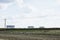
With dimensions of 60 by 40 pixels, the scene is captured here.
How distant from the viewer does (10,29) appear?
201ft

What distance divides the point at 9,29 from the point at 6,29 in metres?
1.46

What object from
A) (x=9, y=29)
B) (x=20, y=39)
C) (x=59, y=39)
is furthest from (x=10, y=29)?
(x=59, y=39)

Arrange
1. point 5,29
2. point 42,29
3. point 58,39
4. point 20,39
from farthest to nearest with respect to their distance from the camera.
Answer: point 5,29
point 42,29
point 20,39
point 58,39

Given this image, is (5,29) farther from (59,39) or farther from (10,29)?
(59,39)

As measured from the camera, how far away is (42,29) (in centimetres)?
5472

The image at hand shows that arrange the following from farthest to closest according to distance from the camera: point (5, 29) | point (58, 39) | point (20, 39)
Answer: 1. point (5, 29)
2. point (20, 39)
3. point (58, 39)

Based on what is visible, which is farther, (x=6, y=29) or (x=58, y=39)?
(x=6, y=29)

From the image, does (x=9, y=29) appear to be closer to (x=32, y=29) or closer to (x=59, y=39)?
(x=32, y=29)

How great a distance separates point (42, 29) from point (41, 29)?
34cm

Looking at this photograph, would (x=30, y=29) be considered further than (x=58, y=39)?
Yes

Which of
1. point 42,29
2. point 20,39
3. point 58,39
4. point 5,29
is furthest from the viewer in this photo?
point 5,29

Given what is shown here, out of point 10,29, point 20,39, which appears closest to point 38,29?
point 10,29

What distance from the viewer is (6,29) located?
59875mm

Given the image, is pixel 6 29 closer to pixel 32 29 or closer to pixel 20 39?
pixel 32 29
